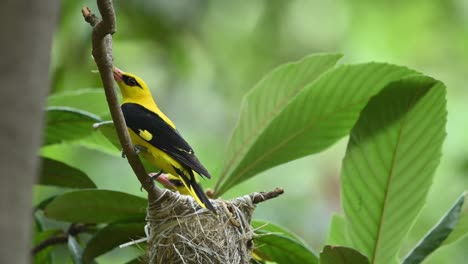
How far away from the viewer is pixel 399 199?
192cm

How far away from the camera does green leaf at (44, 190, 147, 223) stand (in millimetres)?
1973

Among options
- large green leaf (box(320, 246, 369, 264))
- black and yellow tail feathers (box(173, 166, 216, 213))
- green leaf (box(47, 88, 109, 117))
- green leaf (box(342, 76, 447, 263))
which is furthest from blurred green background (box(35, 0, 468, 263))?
large green leaf (box(320, 246, 369, 264))

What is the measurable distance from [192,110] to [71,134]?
3088 millimetres

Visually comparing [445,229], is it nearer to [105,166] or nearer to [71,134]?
[71,134]

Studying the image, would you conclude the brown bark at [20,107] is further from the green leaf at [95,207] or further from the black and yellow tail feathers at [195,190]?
the black and yellow tail feathers at [195,190]

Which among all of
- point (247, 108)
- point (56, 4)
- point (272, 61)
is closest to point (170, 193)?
point (247, 108)

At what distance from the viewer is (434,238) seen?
193cm

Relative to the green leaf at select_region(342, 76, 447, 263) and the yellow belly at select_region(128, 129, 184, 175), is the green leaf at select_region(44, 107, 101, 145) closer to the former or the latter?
the yellow belly at select_region(128, 129, 184, 175)

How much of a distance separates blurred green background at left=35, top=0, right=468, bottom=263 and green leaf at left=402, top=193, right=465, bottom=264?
6.77 feet

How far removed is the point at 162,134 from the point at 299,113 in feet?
1.44

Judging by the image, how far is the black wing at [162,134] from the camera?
7.41 feet

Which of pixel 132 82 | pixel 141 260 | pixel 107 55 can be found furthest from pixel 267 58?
pixel 107 55

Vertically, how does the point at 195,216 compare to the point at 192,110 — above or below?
below

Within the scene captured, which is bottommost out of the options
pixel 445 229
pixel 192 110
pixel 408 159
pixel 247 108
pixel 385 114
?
pixel 445 229
